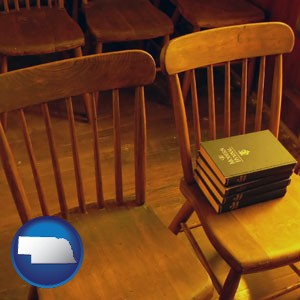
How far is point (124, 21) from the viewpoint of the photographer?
2.21 meters

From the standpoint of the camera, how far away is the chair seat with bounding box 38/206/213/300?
1123mm

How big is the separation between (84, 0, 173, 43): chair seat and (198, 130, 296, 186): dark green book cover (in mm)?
1017

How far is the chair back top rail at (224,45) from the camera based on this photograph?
49.5 inches

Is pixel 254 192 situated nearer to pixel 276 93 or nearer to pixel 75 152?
pixel 276 93

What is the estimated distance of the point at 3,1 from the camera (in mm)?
2250

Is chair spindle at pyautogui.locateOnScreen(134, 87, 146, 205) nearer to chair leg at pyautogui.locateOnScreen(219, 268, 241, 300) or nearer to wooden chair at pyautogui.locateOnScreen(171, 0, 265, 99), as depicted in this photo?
chair leg at pyautogui.locateOnScreen(219, 268, 241, 300)

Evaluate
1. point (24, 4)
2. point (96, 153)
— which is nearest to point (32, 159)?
point (96, 153)

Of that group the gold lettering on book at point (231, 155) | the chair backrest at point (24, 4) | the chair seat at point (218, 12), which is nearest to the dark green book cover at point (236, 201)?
the gold lettering on book at point (231, 155)

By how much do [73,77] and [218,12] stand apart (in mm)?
1390

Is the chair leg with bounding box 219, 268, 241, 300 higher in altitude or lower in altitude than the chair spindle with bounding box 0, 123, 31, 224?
lower

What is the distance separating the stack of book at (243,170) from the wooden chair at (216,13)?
96 cm

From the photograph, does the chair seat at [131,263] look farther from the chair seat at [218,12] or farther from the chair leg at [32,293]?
the chair seat at [218,12]

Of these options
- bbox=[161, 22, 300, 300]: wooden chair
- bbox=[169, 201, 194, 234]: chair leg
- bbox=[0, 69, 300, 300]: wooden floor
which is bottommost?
bbox=[0, 69, 300, 300]: wooden floor

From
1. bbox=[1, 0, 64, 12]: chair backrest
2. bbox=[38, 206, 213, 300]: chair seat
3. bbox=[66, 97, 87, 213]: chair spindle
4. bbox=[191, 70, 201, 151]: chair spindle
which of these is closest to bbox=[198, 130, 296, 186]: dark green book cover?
bbox=[191, 70, 201, 151]: chair spindle
